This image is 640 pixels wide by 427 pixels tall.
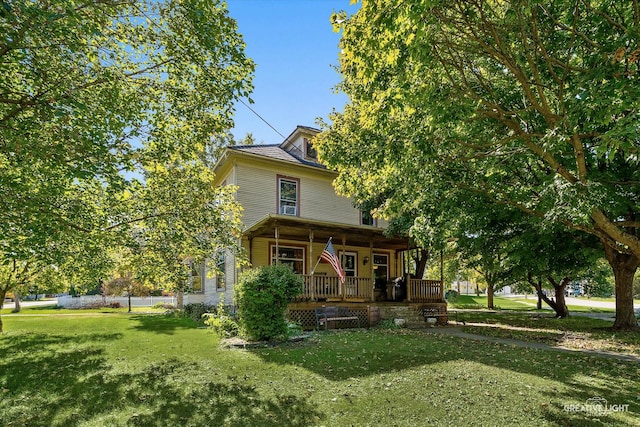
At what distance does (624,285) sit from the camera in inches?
542

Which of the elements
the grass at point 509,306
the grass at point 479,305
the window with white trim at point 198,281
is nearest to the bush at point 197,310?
the window with white trim at point 198,281

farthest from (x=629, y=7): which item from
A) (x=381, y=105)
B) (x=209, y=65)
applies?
(x=209, y=65)

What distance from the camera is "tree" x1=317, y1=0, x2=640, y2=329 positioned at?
18.5ft

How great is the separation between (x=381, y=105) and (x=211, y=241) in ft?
18.7

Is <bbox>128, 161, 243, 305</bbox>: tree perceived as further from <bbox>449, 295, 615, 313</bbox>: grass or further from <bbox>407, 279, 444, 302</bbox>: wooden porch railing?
<bbox>449, 295, 615, 313</bbox>: grass

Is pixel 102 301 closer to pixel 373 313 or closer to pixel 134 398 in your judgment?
pixel 373 313

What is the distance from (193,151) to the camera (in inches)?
359

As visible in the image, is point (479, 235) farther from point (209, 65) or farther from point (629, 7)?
point (209, 65)

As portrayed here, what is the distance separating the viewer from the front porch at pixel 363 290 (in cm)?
1352

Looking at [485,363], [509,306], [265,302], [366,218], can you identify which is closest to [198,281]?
[366,218]

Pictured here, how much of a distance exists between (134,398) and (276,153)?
13.4 metres

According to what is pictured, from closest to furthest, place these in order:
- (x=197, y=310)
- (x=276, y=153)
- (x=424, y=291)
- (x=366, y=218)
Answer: (x=424, y=291) < (x=276, y=153) < (x=197, y=310) < (x=366, y=218)

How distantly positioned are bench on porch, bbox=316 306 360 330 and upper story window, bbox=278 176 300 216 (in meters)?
5.26

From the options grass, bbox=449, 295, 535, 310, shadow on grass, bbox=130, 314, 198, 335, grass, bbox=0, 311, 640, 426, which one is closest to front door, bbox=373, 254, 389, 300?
shadow on grass, bbox=130, 314, 198, 335
